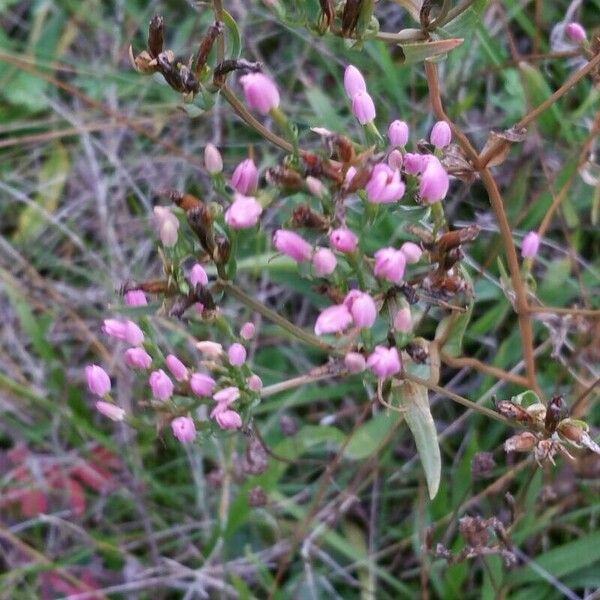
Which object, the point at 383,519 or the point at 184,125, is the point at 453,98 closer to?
the point at 184,125

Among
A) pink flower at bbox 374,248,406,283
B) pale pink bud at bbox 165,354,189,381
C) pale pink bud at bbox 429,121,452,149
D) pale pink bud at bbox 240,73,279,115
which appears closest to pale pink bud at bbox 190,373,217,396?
pale pink bud at bbox 165,354,189,381

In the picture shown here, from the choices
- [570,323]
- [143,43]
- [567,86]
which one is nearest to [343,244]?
[567,86]

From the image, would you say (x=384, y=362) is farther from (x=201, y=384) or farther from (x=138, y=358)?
(x=138, y=358)

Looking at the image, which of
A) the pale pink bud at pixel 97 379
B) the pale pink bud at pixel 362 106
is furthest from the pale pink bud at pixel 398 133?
the pale pink bud at pixel 97 379

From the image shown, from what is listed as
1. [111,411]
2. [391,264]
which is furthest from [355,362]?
[111,411]

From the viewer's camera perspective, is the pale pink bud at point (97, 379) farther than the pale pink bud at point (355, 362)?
Yes

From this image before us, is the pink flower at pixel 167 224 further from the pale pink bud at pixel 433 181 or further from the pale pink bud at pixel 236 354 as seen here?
the pale pink bud at pixel 433 181

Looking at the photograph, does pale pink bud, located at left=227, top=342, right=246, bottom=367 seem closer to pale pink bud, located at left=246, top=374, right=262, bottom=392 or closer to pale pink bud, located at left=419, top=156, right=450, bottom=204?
pale pink bud, located at left=246, top=374, right=262, bottom=392
